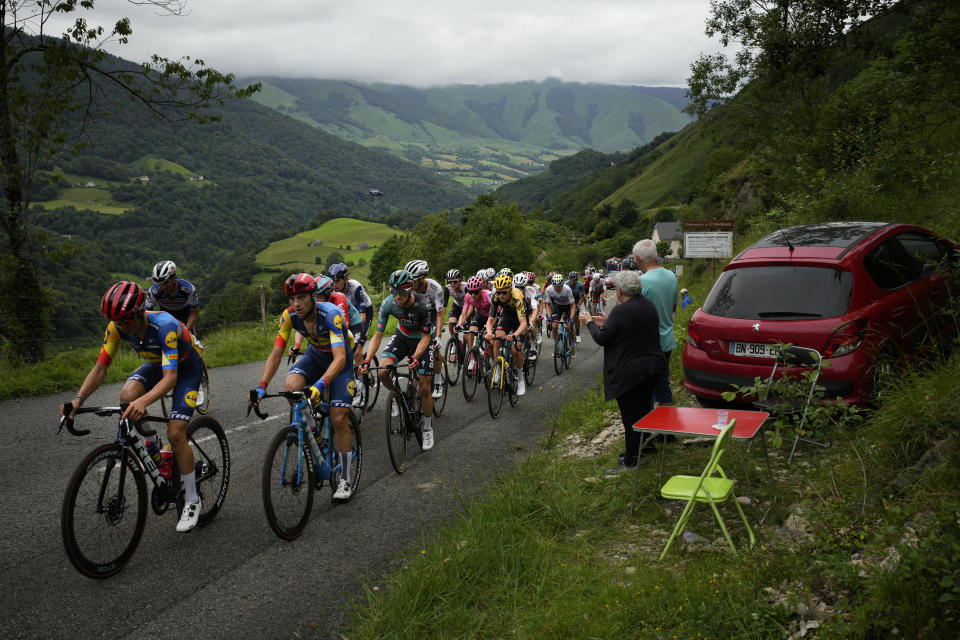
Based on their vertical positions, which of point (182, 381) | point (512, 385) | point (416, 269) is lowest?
point (512, 385)

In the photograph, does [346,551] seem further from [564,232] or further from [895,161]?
[564,232]

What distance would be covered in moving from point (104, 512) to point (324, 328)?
2.34 m

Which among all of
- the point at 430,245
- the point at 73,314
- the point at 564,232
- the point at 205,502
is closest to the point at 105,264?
the point at 430,245

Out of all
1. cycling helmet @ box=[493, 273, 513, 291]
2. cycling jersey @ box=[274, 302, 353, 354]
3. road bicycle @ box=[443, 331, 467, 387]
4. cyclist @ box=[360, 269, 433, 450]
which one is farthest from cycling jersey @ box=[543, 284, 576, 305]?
cycling jersey @ box=[274, 302, 353, 354]

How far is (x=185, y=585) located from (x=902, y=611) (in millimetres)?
4336

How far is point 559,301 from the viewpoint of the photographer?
47.6 ft

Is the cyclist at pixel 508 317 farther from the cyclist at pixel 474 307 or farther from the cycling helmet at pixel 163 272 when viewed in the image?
the cycling helmet at pixel 163 272

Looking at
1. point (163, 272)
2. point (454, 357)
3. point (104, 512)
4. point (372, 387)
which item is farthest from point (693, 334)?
point (163, 272)

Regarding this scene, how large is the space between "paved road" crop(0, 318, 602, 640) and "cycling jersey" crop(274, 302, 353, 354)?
5.07ft

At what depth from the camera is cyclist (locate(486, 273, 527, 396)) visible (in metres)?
9.80

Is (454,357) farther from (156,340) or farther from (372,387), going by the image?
(156,340)

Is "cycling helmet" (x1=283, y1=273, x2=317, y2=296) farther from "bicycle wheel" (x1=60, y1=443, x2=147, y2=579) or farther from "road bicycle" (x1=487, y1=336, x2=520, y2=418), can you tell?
"road bicycle" (x1=487, y1=336, x2=520, y2=418)

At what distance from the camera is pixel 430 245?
9050 cm

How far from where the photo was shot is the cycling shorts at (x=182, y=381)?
529cm
